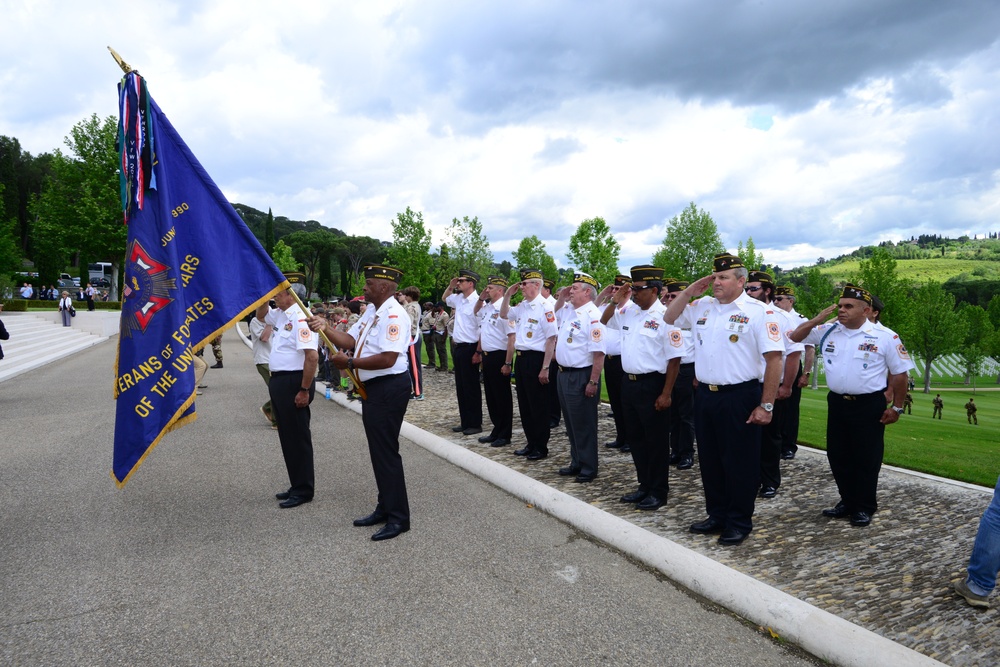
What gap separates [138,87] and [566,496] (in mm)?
4959

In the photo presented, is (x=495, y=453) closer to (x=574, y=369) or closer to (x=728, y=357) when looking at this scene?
(x=574, y=369)

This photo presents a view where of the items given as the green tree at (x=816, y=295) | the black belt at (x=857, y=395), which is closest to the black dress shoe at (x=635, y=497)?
the black belt at (x=857, y=395)

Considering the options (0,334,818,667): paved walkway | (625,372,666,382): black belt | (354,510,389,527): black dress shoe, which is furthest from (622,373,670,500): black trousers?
(354,510,389,527): black dress shoe

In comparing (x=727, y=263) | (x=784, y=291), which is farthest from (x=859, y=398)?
(x=784, y=291)

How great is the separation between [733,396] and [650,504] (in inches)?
53.3

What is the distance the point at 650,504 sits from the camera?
17.5ft

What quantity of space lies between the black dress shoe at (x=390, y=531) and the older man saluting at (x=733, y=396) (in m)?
2.28

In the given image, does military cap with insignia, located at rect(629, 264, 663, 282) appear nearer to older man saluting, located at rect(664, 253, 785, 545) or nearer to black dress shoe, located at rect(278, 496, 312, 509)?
older man saluting, located at rect(664, 253, 785, 545)

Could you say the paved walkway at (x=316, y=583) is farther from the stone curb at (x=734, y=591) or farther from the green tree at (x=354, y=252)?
the green tree at (x=354, y=252)

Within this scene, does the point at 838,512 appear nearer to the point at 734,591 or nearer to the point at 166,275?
the point at 734,591

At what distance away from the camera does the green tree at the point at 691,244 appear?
53406 millimetres

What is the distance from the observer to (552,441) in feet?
27.4

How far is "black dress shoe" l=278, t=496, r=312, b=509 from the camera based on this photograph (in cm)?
542

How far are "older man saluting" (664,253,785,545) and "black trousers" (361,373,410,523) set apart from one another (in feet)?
7.71
